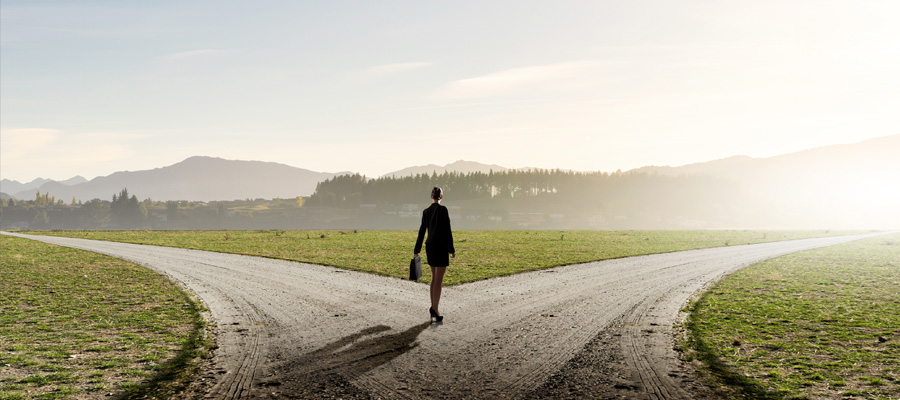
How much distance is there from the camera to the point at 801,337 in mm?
10609

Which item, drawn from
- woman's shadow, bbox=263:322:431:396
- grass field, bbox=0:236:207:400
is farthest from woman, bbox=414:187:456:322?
grass field, bbox=0:236:207:400

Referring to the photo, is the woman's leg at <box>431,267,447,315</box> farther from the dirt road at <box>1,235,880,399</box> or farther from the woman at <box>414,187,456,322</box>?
the dirt road at <box>1,235,880,399</box>

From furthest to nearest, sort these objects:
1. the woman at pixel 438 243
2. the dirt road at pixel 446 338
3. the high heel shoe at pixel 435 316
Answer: the woman at pixel 438 243 → the high heel shoe at pixel 435 316 → the dirt road at pixel 446 338

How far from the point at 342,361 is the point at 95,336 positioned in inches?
224

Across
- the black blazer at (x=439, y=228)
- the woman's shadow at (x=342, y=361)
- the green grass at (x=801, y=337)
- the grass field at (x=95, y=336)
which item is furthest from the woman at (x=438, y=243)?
the green grass at (x=801, y=337)

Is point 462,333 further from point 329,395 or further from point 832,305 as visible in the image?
point 832,305

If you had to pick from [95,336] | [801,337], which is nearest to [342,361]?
[95,336]

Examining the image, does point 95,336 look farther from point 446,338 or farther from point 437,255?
point 437,255

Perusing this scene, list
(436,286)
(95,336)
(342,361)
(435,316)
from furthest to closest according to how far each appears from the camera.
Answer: (435,316) < (436,286) < (95,336) < (342,361)

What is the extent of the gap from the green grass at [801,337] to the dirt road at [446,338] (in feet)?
2.74

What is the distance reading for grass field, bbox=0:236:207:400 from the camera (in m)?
7.43

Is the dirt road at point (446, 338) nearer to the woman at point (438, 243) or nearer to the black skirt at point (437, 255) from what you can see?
the woman at point (438, 243)

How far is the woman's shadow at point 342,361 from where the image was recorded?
7355 millimetres

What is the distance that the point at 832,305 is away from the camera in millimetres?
14602
